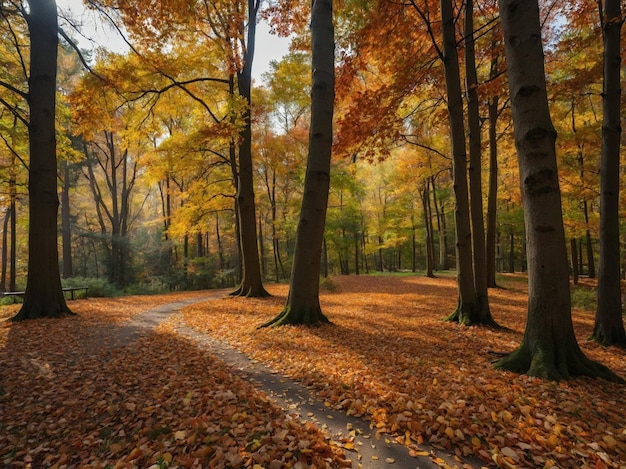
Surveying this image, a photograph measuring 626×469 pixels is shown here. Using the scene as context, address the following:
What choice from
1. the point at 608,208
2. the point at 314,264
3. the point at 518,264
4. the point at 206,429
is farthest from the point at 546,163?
the point at 518,264

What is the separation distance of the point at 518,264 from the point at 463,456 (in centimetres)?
4098

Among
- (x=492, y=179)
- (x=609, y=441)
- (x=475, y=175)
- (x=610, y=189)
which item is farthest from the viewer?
(x=492, y=179)

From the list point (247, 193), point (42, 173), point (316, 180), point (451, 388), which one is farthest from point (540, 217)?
point (42, 173)

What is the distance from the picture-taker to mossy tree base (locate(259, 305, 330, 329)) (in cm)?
642

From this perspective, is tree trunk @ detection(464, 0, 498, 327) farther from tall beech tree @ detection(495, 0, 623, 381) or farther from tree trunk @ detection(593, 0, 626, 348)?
tall beech tree @ detection(495, 0, 623, 381)

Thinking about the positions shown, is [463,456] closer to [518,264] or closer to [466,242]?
[466,242]

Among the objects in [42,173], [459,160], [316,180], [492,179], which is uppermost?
[492,179]

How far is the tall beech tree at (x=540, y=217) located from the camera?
378 centimetres

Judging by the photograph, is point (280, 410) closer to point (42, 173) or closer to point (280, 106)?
point (42, 173)

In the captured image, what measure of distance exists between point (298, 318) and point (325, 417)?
3445 mm

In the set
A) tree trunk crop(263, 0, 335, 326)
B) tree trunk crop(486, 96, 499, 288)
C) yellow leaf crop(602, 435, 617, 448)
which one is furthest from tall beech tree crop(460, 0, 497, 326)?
tree trunk crop(486, 96, 499, 288)

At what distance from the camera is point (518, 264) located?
3631 centimetres

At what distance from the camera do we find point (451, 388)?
346 cm

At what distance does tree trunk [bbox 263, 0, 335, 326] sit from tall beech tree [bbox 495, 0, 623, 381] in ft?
11.3
